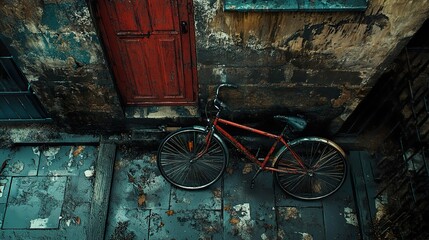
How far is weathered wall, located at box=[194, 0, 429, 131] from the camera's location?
14.9ft

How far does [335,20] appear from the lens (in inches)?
180

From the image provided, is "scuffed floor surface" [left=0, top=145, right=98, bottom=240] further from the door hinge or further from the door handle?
the door hinge

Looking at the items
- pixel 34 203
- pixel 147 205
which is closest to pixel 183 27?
pixel 147 205

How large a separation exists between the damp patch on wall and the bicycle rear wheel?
2421mm

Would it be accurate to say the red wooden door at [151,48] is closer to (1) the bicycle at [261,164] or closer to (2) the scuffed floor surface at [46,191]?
(1) the bicycle at [261,164]

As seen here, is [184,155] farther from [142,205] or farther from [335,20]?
[335,20]

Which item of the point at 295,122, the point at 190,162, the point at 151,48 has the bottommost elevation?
the point at 190,162

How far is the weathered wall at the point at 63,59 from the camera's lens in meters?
4.62

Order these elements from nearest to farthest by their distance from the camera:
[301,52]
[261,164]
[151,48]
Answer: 1. [301,52]
2. [151,48]
3. [261,164]

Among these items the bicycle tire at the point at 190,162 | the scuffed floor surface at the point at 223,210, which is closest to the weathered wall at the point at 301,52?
the bicycle tire at the point at 190,162

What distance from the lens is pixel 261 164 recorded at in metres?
6.13

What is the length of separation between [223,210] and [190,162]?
3.15ft

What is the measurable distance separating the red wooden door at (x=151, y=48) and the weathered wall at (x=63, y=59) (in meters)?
0.26

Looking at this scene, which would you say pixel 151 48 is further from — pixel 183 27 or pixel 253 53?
pixel 253 53
